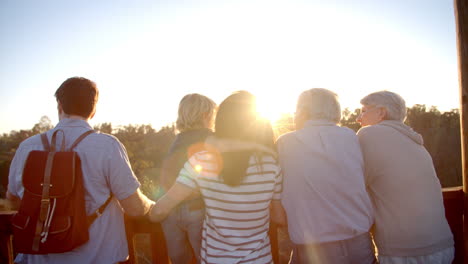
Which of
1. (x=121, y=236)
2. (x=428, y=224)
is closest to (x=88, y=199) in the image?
(x=121, y=236)

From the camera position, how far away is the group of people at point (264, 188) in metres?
1.53

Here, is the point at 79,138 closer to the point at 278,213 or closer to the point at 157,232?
the point at 157,232

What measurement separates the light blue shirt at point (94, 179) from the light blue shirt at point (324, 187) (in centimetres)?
93

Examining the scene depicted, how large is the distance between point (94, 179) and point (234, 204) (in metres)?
0.79

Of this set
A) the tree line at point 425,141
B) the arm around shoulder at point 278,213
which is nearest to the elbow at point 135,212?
the arm around shoulder at point 278,213

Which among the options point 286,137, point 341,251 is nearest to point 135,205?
point 286,137

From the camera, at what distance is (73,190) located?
4.87 ft

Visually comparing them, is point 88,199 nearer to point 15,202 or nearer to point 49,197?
point 49,197

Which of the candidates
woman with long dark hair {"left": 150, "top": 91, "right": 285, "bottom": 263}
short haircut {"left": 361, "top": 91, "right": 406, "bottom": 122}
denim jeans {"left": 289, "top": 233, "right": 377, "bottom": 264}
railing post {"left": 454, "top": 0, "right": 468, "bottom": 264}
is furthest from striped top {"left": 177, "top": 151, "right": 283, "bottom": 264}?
railing post {"left": 454, "top": 0, "right": 468, "bottom": 264}

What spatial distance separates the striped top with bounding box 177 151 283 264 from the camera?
1513mm

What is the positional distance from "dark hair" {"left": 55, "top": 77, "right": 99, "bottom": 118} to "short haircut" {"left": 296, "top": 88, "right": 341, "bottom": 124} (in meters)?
1.28

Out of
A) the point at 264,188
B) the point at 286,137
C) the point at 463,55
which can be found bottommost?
the point at 264,188

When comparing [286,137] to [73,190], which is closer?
[73,190]

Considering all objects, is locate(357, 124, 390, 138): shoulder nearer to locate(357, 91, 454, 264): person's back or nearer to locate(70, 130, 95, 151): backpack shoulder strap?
locate(357, 91, 454, 264): person's back
